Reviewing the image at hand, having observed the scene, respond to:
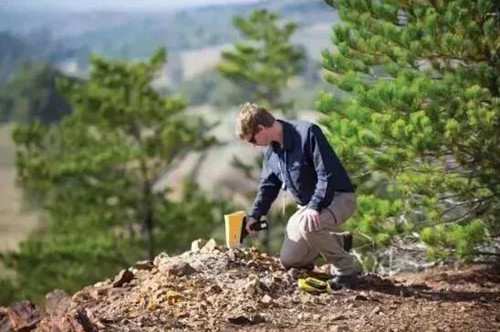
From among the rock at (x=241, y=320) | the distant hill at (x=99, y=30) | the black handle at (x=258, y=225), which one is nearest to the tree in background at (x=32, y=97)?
the distant hill at (x=99, y=30)

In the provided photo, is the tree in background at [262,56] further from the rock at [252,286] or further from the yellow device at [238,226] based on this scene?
the rock at [252,286]

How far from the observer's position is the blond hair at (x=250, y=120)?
17.1 ft

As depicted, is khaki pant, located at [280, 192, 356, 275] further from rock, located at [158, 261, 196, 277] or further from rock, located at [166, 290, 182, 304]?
rock, located at [166, 290, 182, 304]

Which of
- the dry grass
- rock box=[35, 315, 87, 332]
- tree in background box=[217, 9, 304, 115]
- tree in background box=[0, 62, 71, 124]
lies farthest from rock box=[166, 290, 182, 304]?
tree in background box=[0, 62, 71, 124]

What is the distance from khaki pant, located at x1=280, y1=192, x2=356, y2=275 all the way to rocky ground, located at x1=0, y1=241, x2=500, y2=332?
0.41 feet

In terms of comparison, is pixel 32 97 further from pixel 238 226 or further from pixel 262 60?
pixel 238 226

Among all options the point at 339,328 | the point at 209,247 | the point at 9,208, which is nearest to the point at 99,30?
the point at 9,208

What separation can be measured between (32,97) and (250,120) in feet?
159

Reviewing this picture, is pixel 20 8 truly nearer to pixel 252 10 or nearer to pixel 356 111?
pixel 252 10

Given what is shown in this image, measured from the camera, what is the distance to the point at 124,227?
21922 mm

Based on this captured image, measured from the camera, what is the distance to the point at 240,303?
524 cm

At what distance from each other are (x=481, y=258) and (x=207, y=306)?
2.91m

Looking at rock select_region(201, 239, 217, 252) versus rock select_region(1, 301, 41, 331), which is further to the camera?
rock select_region(201, 239, 217, 252)

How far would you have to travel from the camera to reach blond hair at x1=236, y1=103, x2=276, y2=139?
521 centimetres
